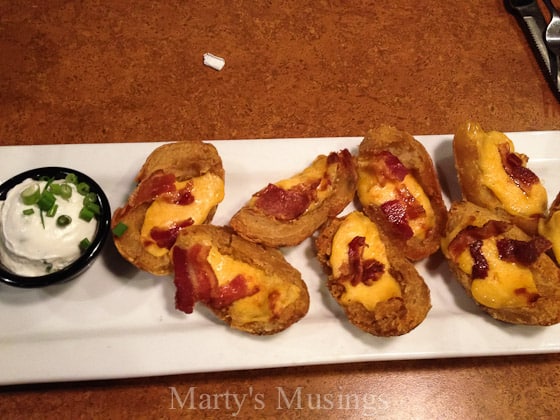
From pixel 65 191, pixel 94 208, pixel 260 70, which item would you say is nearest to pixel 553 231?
pixel 260 70

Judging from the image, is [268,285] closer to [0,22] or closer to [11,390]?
[11,390]

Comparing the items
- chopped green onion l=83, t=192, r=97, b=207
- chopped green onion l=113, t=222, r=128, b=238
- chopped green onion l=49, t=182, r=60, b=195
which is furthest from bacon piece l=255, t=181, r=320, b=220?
chopped green onion l=49, t=182, r=60, b=195

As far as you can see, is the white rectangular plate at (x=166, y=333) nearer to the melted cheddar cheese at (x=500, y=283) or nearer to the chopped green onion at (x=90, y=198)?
the melted cheddar cheese at (x=500, y=283)

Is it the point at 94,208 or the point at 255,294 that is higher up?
the point at 94,208

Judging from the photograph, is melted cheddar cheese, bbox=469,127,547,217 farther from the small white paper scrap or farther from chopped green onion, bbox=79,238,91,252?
chopped green onion, bbox=79,238,91,252

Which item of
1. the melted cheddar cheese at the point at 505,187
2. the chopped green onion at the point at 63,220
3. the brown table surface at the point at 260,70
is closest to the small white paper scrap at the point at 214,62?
the brown table surface at the point at 260,70

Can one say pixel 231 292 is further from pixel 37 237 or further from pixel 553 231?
pixel 553 231
